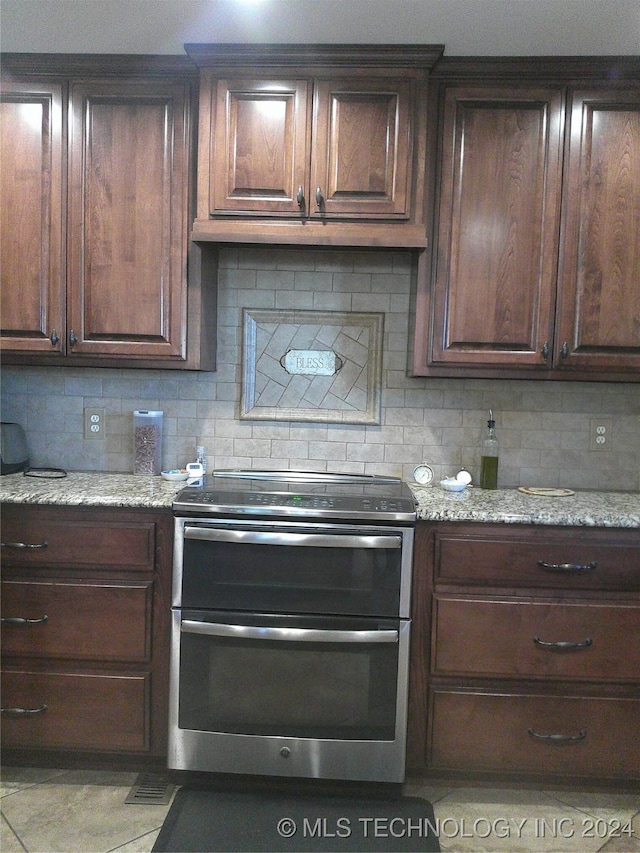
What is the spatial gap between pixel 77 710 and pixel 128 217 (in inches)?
70.0

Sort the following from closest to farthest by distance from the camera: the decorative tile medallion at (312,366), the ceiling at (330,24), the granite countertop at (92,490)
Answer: the ceiling at (330,24) < the granite countertop at (92,490) < the decorative tile medallion at (312,366)

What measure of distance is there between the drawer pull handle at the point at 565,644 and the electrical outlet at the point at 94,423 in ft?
6.26

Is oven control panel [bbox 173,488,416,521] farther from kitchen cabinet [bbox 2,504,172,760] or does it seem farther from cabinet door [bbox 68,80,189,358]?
cabinet door [bbox 68,80,189,358]

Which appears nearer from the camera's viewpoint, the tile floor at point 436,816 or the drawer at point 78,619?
the tile floor at point 436,816

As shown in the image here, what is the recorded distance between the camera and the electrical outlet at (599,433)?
2656 millimetres

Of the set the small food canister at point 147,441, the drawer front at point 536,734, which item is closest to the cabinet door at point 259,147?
the small food canister at point 147,441

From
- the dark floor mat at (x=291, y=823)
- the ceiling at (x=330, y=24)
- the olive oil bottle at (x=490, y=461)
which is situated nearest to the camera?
the dark floor mat at (x=291, y=823)

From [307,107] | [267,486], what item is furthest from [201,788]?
[307,107]

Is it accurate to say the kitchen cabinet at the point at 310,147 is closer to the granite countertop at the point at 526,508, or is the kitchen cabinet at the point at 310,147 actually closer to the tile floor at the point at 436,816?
the granite countertop at the point at 526,508

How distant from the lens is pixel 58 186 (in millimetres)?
2387

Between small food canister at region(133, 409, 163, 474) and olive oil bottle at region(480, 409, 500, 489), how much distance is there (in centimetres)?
134

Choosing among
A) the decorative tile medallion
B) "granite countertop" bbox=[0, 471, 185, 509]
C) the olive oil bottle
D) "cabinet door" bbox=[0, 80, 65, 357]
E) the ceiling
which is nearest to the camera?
the ceiling

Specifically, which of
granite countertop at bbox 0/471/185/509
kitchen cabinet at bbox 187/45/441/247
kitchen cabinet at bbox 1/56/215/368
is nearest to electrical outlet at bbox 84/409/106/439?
granite countertop at bbox 0/471/185/509

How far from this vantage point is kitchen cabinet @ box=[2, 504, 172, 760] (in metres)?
2.14
